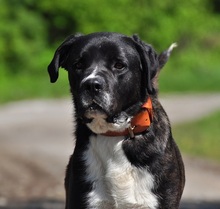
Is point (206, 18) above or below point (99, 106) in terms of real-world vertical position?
above

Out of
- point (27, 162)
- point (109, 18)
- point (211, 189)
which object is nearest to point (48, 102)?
point (109, 18)

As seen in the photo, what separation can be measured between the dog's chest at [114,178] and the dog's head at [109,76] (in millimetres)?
161

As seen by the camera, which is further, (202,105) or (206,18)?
(206,18)

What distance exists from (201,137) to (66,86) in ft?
32.7

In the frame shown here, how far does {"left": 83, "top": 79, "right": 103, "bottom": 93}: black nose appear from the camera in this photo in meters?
6.15

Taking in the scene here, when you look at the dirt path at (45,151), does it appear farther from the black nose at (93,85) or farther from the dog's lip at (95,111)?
the black nose at (93,85)

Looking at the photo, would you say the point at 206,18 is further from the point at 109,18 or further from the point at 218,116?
the point at 218,116

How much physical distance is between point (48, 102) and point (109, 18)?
7.61 metres

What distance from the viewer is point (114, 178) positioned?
6.54 m

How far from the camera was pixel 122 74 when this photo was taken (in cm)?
641

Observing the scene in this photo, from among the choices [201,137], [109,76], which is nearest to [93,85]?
[109,76]

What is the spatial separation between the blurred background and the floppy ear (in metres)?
4.26

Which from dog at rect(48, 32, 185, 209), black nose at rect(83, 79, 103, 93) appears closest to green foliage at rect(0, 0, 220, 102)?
dog at rect(48, 32, 185, 209)

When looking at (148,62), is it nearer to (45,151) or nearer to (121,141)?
(121,141)
